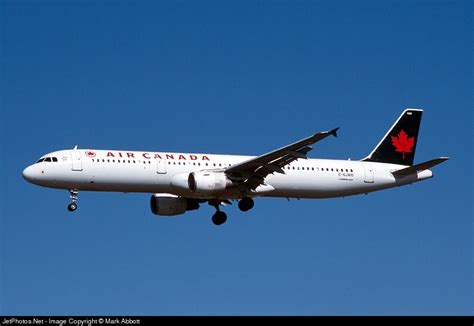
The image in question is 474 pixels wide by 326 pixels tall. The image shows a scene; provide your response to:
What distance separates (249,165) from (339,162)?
25.2 ft

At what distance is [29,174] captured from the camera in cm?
5631

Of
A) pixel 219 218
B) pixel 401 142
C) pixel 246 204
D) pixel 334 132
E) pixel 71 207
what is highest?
pixel 401 142

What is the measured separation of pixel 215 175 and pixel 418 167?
39.8 ft

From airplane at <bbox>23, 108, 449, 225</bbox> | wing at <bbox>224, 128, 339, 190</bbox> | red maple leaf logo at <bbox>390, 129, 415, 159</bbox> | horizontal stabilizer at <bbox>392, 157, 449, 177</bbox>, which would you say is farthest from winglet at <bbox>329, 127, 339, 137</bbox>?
red maple leaf logo at <bbox>390, 129, 415, 159</bbox>

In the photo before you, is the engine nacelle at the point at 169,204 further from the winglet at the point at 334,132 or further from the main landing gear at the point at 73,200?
the winglet at the point at 334,132

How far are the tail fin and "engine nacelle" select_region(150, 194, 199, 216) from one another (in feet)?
37.4

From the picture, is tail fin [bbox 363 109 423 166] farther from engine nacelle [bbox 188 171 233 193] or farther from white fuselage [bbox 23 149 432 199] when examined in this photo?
engine nacelle [bbox 188 171 233 193]

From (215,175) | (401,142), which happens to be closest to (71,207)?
(215,175)

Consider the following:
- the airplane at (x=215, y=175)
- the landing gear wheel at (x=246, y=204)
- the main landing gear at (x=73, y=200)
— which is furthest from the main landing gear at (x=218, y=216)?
the main landing gear at (x=73, y=200)

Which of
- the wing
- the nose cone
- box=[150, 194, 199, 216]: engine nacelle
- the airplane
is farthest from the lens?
box=[150, 194, 199, 216]: engine nacelle

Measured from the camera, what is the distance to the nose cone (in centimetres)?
5622

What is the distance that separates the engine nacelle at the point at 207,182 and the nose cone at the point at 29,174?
26.8ft

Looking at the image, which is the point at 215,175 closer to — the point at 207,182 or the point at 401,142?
the point at 207,182
